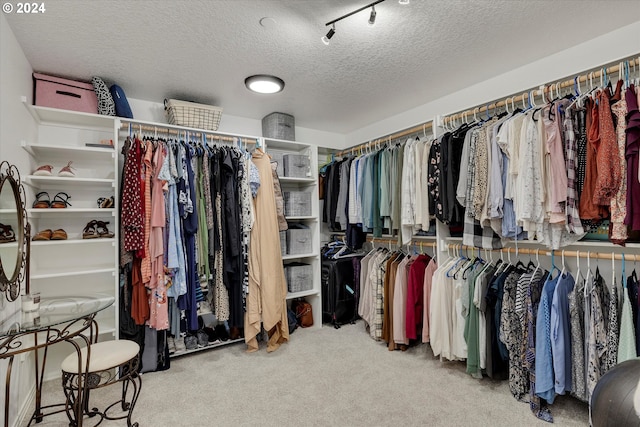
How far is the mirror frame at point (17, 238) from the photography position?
5.54 feet

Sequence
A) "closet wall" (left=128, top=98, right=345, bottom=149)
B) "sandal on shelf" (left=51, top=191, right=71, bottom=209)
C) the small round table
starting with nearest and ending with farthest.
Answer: the small round table → "sandal on shelf" (left=51, top=191, right=71, bottom=209) → "closet wall" (left=128, top=98, right=345, bottom=149)

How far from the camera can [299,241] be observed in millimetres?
3422

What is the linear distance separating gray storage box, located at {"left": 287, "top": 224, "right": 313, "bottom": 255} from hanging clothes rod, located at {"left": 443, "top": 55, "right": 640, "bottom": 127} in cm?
174

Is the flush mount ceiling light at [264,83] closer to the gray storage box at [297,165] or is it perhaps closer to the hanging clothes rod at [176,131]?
the hanging clothes rod at [176,131]

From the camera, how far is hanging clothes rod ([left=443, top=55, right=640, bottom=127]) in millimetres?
1772

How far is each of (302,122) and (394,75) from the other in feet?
4.65

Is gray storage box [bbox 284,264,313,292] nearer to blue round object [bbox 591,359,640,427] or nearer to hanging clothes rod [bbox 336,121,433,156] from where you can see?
hanging clothes rod [bbox 336,121,433,156]

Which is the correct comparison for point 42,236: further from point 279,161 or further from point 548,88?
point 548,88

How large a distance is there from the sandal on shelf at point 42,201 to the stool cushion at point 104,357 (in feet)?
3.73

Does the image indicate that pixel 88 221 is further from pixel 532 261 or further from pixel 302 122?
pixel 532 261

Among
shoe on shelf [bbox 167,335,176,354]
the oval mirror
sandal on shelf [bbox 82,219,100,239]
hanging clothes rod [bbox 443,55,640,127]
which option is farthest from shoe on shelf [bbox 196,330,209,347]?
hanging clothes rod [bbox 443,55,640,127]

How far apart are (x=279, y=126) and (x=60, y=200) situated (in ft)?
6.53

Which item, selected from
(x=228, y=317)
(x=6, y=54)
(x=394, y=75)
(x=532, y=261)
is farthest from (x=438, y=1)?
(x=228, y=317)

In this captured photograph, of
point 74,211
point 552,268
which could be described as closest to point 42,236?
point 74,211
